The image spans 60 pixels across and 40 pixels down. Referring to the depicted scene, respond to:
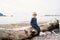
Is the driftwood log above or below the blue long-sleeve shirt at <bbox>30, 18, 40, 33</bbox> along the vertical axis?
below

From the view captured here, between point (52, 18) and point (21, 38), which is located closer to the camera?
point (21, 38)

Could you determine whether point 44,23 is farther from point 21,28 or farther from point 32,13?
point 21,28

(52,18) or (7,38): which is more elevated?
(52,18)

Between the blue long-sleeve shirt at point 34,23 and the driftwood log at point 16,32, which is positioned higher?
the blue long-sleeve shirt at point 34,23

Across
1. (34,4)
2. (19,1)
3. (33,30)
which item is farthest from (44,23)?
(19,1)

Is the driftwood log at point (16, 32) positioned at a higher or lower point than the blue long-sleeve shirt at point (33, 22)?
lower

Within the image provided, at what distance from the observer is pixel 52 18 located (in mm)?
1570

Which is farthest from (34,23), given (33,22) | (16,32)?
(16,32)

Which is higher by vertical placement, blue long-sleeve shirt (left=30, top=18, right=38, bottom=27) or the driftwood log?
blue long-sleeve shirt (left=30, top=18, right=38, bottom=27)

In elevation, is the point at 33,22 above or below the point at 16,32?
above

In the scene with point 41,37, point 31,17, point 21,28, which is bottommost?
point 41,37

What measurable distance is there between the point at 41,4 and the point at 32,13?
0.17 metres

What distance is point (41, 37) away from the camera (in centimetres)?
151

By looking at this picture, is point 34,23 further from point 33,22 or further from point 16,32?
point 16,32
